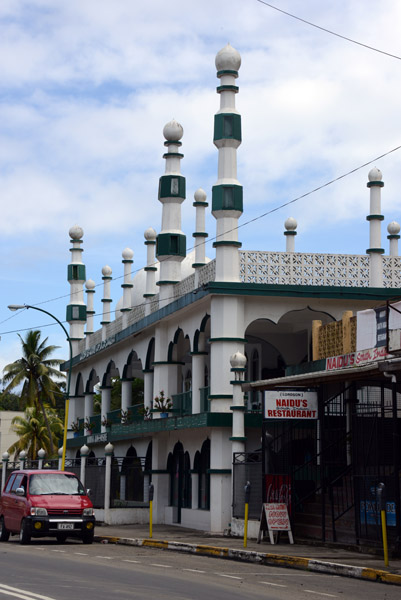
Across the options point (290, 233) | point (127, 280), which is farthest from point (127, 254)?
point (290, 233)

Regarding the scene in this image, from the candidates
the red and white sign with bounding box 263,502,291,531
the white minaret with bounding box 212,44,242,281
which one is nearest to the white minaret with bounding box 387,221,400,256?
the white minaret with bounding box 212,44,242,281

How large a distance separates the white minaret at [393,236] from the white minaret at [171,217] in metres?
6.82

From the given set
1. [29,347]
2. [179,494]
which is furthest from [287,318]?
[29,347]

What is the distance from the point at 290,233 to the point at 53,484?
14.3 meters

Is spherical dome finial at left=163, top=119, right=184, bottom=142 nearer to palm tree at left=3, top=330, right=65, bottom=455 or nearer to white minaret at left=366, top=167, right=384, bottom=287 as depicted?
white minaret at left=366, top=167, right=384, bottom=287

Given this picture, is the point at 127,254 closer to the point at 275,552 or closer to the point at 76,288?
the point at 76,288

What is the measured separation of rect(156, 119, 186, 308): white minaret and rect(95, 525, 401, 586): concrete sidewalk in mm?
8103

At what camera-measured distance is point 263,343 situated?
32500 mm

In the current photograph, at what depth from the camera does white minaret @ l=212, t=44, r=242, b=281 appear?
25688 mm

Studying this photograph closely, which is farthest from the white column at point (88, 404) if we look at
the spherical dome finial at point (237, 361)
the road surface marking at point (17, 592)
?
the road surface marking at point (17, 592)

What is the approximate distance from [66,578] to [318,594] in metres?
3.53

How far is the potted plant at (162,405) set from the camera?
99.1ft

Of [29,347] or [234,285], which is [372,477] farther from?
[29,347]

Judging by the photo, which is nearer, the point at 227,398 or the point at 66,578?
the point at 66,578
